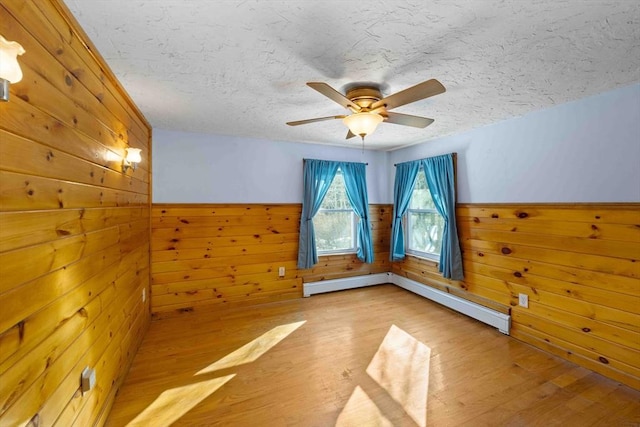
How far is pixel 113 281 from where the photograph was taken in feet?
→ 6.52

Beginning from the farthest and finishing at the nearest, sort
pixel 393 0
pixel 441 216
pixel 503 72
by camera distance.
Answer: pixel 441 216 → pixel 503 72 → pixel 393 0

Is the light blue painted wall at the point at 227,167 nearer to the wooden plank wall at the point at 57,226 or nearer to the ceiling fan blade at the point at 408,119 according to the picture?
the wooden plank wall at the point at 57,226

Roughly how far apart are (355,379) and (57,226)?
2153 millimetres

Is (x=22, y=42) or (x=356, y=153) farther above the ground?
(x=356, y=153)

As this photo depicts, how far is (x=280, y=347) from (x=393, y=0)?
277 cm

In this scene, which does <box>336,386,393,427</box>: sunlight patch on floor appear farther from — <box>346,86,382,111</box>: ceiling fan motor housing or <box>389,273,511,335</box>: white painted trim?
<box>346,86,382,111</box>: ceiling fan motor housing

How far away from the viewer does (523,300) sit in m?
2.84

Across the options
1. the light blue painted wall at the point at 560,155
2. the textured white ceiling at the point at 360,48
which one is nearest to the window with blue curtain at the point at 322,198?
the light blue painted wall at the point at 560,155

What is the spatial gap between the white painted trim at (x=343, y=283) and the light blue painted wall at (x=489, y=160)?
128 centimetres

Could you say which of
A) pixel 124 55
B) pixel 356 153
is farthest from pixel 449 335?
pixel 124 55

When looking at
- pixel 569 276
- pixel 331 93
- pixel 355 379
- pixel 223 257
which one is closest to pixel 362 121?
pixel 331 93

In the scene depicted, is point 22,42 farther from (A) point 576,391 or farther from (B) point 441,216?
(B) point 441,216

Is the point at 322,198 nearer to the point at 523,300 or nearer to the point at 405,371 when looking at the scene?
the point at 405,371

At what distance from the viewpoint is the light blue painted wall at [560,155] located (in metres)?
2.19
